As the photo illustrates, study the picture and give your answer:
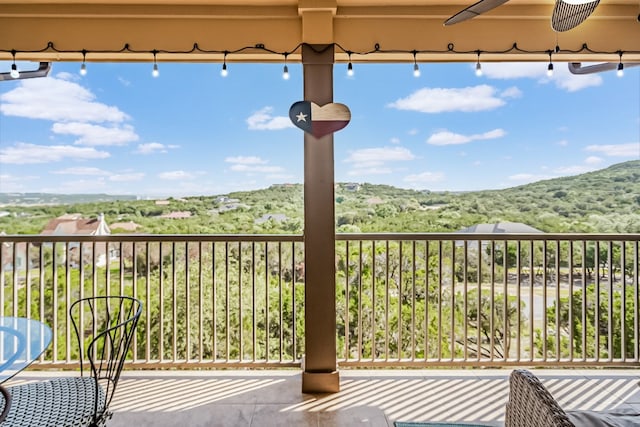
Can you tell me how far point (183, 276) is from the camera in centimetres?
282

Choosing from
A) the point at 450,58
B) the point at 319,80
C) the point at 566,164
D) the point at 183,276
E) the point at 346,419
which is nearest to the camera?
the point at 346,419

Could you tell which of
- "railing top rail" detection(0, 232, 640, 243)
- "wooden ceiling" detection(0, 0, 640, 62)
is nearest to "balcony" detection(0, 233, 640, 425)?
"railing top rail" detection(0, 232, 640, 243)

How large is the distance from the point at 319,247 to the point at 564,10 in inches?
72.9

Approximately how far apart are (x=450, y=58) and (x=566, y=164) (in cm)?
231

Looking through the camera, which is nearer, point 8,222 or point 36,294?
point 36,294

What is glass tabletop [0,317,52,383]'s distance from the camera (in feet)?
4.69

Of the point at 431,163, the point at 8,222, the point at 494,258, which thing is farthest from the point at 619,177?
the point at 8,222

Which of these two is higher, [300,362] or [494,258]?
[494,258]

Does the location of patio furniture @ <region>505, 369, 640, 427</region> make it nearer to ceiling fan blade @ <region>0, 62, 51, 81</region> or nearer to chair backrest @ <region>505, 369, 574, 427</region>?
chair backrest @ <region>505, 369, 574, 427</region>

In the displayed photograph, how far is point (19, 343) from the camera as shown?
5.39 ft

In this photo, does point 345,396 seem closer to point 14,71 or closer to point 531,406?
point 531,406

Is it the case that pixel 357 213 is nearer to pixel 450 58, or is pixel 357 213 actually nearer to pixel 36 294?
pixel 450 58

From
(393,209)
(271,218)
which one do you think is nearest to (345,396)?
(271,218)

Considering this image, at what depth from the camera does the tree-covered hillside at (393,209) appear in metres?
3.56
